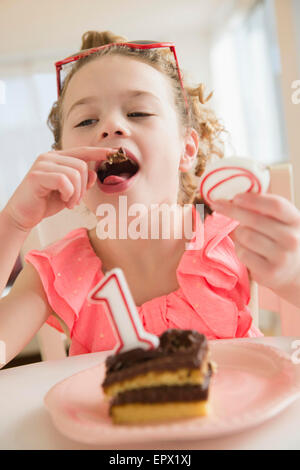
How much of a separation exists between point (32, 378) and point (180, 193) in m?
0.87

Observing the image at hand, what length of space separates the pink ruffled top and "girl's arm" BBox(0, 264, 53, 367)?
0.04 meters

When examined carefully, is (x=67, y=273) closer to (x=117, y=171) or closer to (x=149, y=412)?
(x=117, y=171)

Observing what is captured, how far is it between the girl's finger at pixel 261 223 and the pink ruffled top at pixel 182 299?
1.34 ft

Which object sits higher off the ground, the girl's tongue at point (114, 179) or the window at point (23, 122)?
the window at point (23, 122)

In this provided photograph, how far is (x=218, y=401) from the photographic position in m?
0.58

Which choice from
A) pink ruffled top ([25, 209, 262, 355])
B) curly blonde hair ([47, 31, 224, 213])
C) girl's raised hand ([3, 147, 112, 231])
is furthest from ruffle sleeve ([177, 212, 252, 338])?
girl's raised hand ([3, 147, 112, 231])

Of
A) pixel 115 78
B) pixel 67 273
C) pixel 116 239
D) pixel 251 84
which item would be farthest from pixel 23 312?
pixel 251 84

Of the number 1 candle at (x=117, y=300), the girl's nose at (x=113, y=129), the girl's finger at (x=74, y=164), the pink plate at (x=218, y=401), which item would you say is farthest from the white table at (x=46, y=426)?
the girl's nose at (x=113, y=129)

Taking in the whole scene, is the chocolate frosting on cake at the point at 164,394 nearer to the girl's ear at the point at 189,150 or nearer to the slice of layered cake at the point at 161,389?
the slice of layered cake at the point at 161,389

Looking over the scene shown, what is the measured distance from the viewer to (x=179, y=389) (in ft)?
1.78

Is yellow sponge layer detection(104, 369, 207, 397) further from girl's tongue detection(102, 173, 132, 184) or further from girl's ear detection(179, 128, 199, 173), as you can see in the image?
girl's ear detection(179, 128, 199, 173)

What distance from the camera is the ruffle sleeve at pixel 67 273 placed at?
3.54 ft

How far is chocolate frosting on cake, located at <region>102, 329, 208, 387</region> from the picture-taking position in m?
0.54
